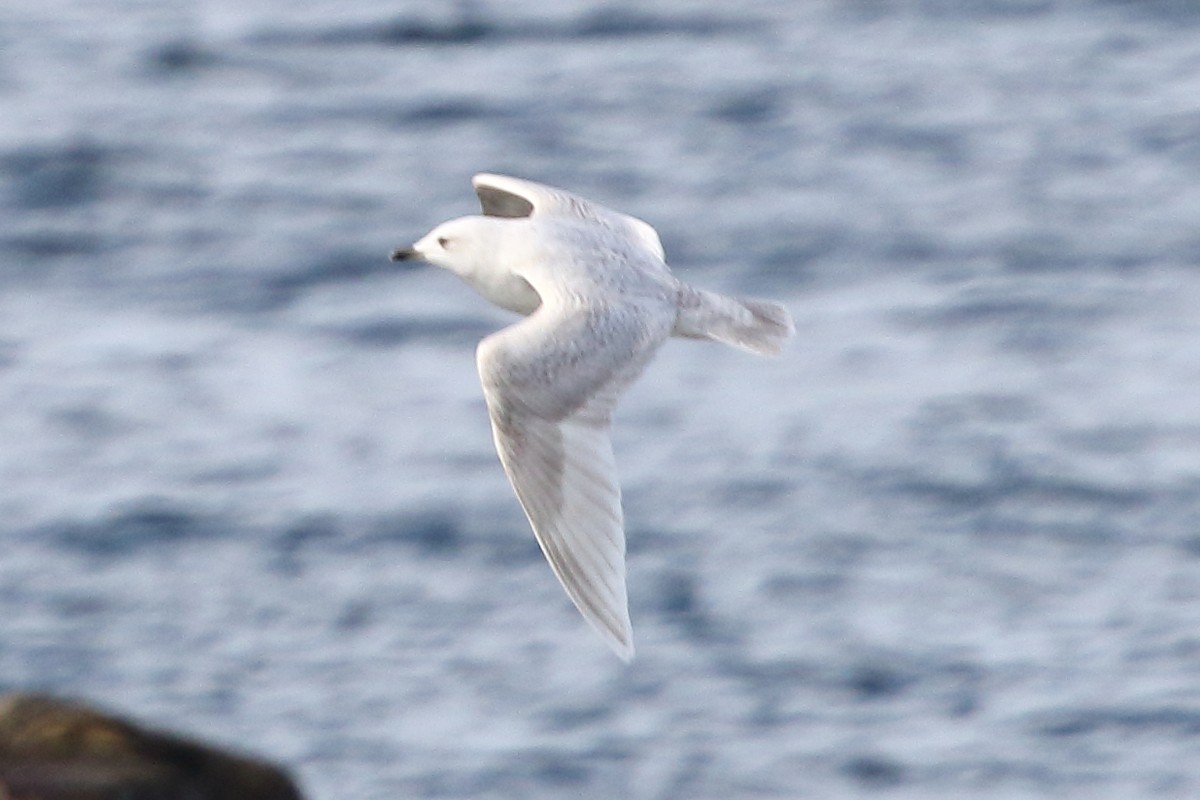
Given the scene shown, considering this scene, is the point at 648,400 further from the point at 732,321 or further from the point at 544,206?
the point at 732,321

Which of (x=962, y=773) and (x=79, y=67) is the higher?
(x=79, y=67)

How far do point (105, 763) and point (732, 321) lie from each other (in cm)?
246

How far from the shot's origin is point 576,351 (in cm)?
766

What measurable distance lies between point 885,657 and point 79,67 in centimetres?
1306

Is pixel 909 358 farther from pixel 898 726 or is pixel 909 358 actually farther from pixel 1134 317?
→ pixel 898 726

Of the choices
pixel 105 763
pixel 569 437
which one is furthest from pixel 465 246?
pixel 105 763

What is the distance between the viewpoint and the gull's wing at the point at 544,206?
29.6 feet

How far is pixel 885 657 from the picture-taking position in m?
15.4

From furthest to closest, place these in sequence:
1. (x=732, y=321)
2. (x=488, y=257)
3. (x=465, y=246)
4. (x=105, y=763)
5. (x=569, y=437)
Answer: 1. (x=465, y=246)
2. (x=488, y=257)
3. (x=732, y=321)
4. (x=569, y=437)
5. (x=105, y=763)

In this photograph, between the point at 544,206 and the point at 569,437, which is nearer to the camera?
the point at 569,437

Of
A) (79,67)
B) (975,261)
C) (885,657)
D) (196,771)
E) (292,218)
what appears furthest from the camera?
(79,67)

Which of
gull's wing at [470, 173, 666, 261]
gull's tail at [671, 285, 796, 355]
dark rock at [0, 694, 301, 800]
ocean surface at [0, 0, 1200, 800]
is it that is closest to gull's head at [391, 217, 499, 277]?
gull's wing at [470, 173, 666, 261]

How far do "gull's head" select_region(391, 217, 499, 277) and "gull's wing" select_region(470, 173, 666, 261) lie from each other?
48 centimetres

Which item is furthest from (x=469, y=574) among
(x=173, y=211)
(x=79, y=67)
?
(x=79, y=67)
